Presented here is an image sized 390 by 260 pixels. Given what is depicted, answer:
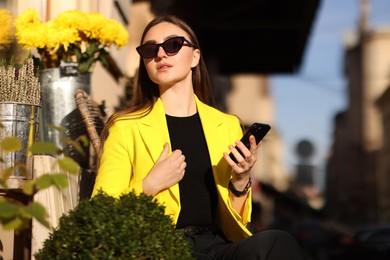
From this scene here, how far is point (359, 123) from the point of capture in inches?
2997

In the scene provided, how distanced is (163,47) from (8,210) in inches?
59.5

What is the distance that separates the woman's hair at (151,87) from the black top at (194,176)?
163mm

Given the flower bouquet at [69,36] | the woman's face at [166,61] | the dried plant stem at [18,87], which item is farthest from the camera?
the flower bouquet at [69,36]

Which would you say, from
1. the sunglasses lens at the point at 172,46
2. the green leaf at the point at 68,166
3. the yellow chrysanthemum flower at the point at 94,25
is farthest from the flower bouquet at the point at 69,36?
the green leaf at the point at 68,166

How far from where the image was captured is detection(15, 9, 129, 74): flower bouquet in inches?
211

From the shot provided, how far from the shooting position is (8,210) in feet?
9.64

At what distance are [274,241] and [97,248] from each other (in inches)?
28.9

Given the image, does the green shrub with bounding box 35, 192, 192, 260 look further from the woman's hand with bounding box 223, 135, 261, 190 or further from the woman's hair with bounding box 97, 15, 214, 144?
the woman's hair with bounding box 97, 15, 214, 144

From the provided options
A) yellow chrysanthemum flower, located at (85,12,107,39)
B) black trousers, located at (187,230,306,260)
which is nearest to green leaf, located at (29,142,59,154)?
black trousers, located at (187,230,306,260)

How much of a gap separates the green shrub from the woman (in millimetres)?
501

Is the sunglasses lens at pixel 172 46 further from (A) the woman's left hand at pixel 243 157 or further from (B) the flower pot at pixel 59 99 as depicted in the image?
(B) the flower pot at pixel 59 99

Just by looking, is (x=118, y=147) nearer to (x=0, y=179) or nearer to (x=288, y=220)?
(x=0, y=179)

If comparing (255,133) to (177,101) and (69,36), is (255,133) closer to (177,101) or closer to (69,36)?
(177,101)

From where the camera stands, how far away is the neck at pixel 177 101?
4.35m
